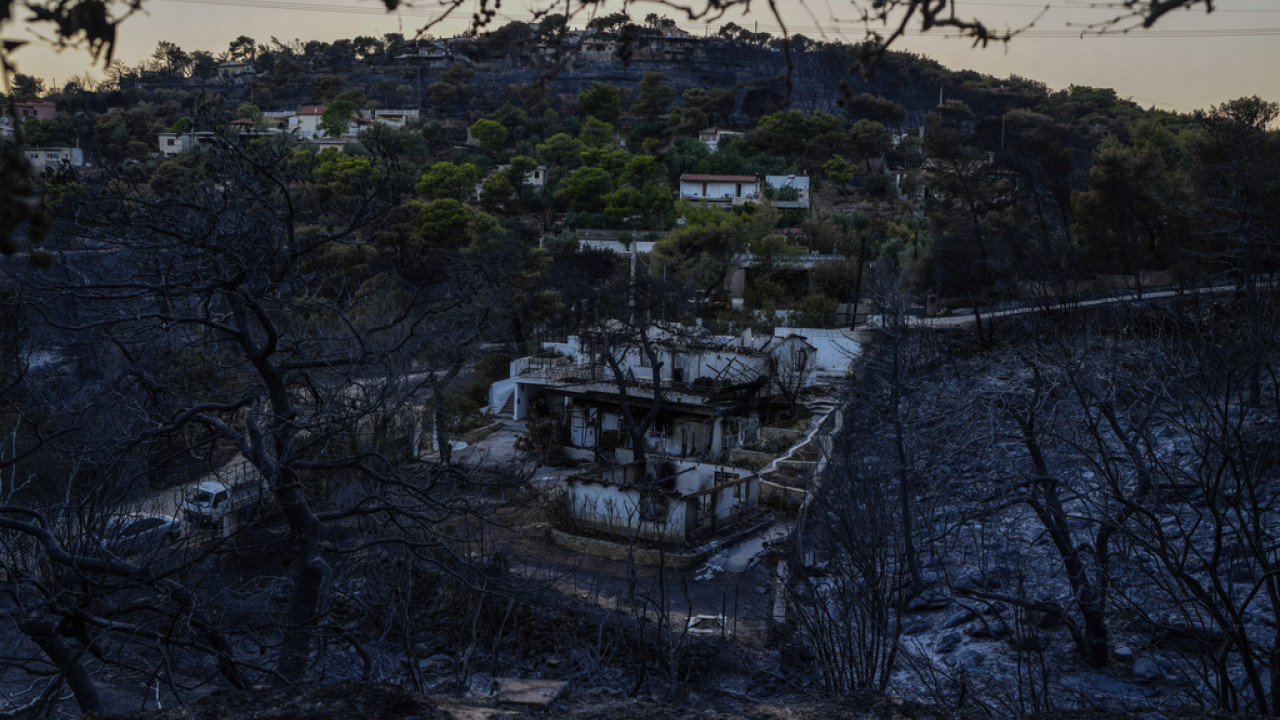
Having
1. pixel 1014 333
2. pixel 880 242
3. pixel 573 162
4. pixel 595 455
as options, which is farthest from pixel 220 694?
pixel 573 162

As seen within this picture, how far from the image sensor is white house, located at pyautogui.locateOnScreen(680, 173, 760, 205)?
43219 millimetres

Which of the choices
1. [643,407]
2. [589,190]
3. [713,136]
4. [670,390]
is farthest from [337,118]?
[670,390]

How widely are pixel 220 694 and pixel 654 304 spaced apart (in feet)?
75.3

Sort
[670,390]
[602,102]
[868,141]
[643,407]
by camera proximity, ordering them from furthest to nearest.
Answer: [602,102] → [868,141] → [643,407] → [670,390]

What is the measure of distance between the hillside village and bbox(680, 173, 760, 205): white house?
22 centimetres

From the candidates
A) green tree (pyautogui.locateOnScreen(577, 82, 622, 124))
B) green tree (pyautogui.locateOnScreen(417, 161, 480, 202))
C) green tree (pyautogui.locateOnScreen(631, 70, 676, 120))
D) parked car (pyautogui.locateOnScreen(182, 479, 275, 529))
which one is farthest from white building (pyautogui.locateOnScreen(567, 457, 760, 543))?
green tree (pyautogui.locateOnScreen(631, 70, 676, 120))

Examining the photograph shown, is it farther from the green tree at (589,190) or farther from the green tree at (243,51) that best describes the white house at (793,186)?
the green tree at (243,51)

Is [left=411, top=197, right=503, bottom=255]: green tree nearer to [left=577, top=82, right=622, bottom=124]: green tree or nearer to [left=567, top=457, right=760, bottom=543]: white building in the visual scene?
[left=567, top=457, right=760, bottom=543]: white building

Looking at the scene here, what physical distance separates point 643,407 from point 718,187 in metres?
25.3

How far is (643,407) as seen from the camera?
20375 millimetres

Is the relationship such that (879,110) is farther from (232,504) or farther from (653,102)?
(232,504)

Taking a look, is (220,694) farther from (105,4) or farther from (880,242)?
(880,242)

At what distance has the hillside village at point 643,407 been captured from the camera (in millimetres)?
4055

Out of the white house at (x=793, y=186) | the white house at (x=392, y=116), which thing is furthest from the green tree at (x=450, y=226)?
the white house at (x=392, y=116)
